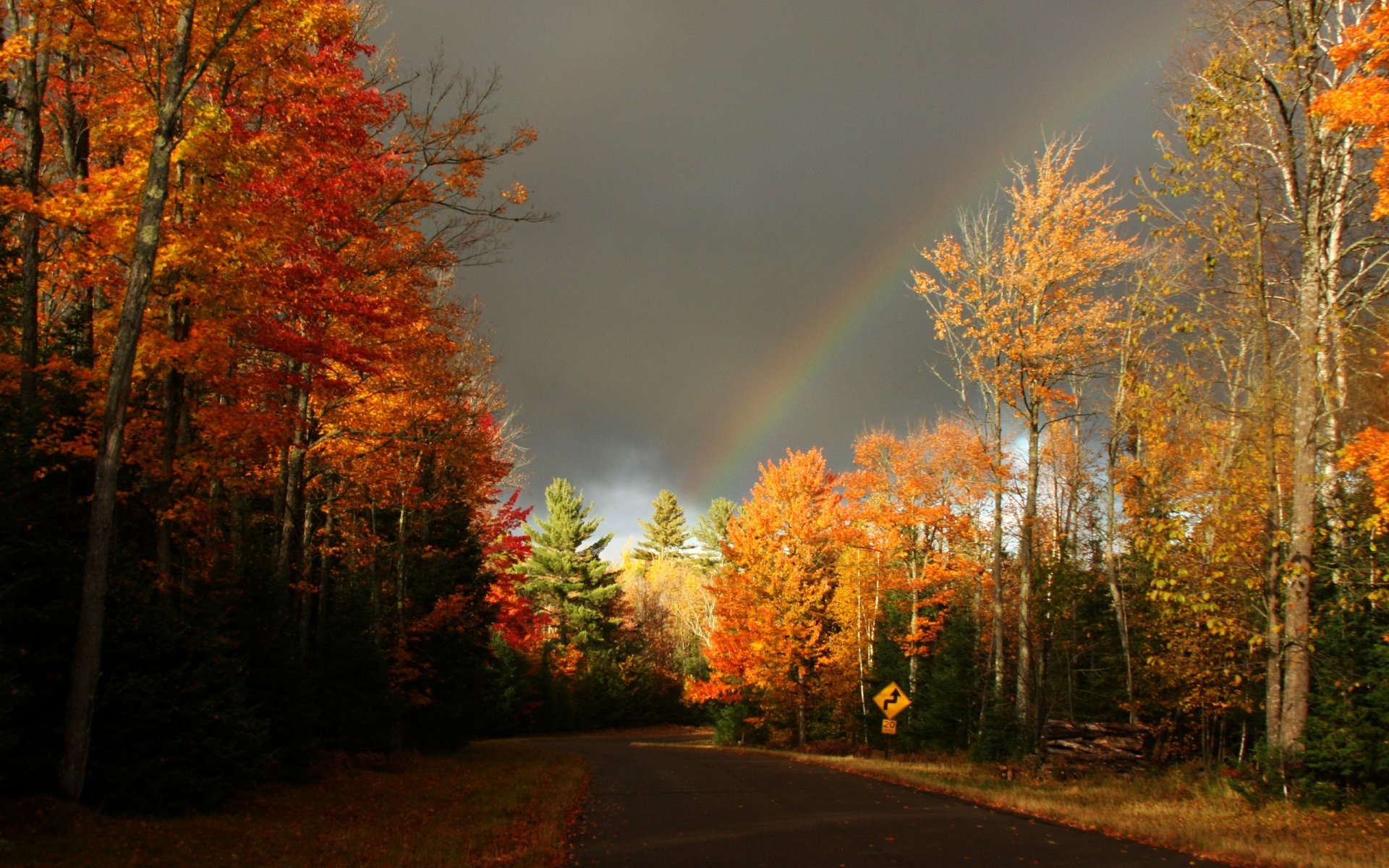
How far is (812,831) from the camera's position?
11750mm

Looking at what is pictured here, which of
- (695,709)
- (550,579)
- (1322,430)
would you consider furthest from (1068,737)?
(695,709)

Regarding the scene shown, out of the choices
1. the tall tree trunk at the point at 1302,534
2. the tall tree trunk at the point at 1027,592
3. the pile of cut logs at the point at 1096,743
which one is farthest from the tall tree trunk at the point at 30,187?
the pile of cut logs at the point at 1096,743

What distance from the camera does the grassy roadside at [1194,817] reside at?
10.1 metres

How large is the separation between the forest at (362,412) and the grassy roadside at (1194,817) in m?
0.95

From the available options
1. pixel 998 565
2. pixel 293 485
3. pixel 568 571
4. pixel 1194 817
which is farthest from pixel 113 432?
pixel 568 571

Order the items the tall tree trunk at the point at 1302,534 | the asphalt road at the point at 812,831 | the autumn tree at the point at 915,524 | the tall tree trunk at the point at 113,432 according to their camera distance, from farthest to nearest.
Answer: the autumn tree at the point at 915,524, the tall tree trunk at the point at 1302,534, the tall tree trunk at the point at 113,432, the asphalt road at the point at 812,831

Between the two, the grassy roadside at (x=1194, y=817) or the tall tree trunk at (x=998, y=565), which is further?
the tall tree trunk at (x=998, y=565)

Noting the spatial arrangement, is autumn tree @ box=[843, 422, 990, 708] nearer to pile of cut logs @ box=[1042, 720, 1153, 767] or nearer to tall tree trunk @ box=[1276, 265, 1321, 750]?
pile of cut logs @ box=[1042, 720, 1153, 767]

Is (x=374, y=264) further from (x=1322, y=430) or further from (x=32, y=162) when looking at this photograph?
(x=1322, y=430)

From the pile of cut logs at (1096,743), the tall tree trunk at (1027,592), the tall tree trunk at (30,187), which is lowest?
the pile of cut logs at (1096,743)

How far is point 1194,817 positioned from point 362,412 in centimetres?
1821

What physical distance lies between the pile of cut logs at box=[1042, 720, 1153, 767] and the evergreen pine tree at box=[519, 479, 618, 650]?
41.3m

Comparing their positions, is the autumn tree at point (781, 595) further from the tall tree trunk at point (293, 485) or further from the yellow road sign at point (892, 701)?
the tall tree trunk at point (293, 485)

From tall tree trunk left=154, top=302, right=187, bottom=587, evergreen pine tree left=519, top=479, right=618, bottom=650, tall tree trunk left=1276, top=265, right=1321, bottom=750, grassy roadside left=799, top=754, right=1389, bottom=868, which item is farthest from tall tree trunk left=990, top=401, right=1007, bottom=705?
evergreen pine tree left=519, top=479, right=618, bottom=650
